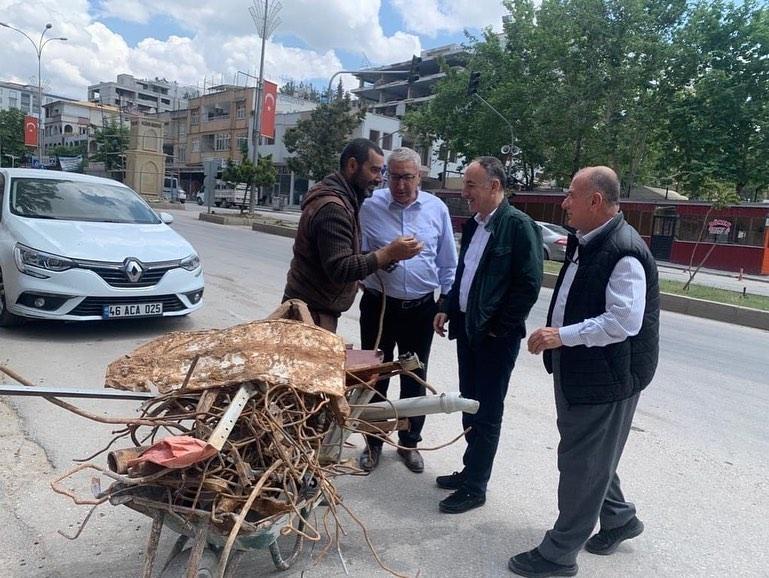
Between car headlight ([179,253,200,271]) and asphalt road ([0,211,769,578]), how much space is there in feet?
2.48

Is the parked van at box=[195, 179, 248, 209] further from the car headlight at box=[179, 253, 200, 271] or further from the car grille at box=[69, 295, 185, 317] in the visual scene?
the car grille at box=[69, 295, 185, 317]

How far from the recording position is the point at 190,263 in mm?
6316

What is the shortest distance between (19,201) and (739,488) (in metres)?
6.89

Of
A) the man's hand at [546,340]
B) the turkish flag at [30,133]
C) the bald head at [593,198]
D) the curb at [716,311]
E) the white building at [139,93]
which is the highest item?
the white building at [139,93]

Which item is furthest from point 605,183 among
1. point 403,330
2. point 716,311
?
point 716,311

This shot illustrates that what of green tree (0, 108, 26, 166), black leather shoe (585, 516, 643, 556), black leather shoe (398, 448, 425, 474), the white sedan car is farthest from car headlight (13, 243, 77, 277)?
green tree (0, 108, 26, 166)

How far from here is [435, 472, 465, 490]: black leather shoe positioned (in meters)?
3.39

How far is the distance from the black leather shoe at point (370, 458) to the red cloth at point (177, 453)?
6.54 feet

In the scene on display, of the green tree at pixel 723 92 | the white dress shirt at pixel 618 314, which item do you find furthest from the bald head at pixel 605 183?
the green tree at pixel 723 92

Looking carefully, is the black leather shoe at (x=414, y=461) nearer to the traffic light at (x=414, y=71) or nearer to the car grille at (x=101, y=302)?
the car grille at (x=101, y=302)

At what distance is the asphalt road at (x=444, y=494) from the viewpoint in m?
2.68

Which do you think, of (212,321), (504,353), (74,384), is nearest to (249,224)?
(212,321)

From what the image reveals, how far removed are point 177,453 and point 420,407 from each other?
1063 mm

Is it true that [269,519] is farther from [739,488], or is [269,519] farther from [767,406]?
[767,406]
